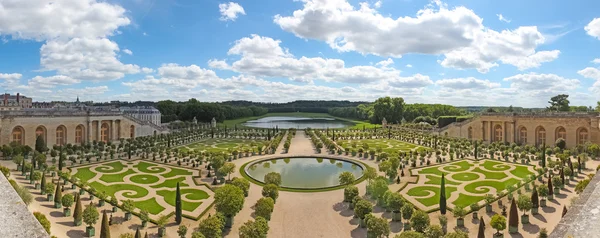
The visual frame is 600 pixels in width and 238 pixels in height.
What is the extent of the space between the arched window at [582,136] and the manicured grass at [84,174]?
5589 centimetres

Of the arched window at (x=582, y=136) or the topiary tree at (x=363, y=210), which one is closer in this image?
the topiary tree at (x=363, y=210)

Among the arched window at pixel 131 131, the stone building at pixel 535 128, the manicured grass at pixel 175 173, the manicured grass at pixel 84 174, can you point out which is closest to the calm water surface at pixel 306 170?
the manicured grass at pixel 175 173

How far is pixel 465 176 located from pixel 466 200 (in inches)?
297

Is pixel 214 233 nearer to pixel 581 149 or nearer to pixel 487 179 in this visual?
pixel 487 179

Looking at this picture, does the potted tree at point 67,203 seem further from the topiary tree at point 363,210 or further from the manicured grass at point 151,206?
the topiary tree at point 363,210

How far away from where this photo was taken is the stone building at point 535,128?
45500 mm

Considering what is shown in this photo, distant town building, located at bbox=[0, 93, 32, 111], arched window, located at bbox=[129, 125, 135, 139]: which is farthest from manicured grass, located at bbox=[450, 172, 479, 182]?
distant town building, located at bbox=[0, 93, 32, 111]

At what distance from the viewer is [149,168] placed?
35.0 metres

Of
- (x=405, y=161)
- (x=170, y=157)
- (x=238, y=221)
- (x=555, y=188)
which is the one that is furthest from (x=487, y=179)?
(x=170, y=157)

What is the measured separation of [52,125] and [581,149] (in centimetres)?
6527

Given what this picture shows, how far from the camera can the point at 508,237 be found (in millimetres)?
18625

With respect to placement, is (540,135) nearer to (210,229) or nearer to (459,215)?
(459,215)

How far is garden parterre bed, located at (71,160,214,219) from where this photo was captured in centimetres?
2386

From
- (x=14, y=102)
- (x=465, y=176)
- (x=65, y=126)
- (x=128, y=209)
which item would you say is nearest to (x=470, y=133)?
(x=465, y=176)
